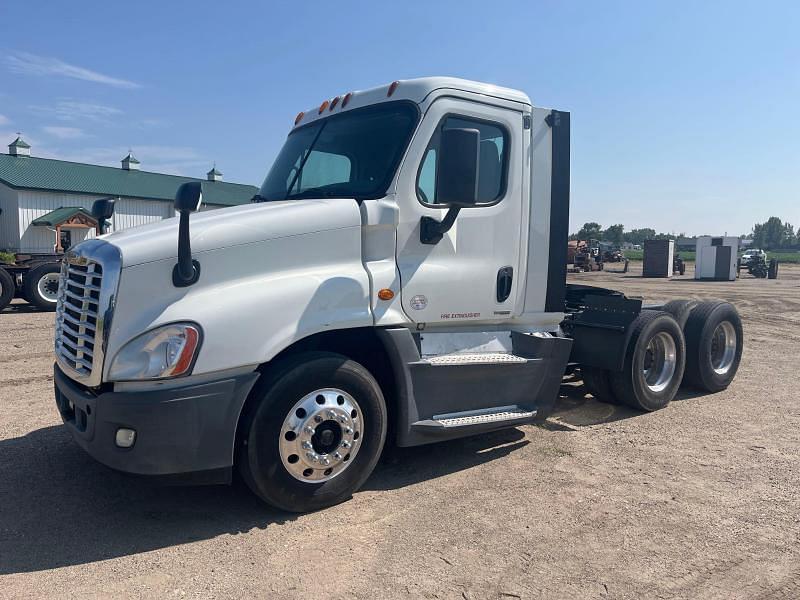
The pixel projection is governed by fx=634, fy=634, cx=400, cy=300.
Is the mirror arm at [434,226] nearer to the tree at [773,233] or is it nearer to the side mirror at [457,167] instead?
the side mirror at [457,167]

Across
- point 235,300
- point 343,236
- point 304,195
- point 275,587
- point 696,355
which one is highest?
point 304,195

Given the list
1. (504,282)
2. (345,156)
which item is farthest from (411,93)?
(504,282)

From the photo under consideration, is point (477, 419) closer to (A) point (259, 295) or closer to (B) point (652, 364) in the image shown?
(A) point (259, 295)

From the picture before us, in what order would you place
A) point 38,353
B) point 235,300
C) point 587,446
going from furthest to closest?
1. point 38,353
2. point 587,446
3. point 235,300

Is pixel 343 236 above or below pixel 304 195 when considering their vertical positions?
below

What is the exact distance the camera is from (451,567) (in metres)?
Answer: 3.45

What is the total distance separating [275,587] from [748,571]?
8.31 feet

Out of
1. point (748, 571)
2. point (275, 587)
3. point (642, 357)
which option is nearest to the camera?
point (275, 587)

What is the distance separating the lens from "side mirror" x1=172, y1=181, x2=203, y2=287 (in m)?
3.49

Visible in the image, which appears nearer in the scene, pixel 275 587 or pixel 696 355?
pixel 275 587

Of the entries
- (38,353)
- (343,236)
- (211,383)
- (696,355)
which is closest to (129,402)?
(211,383)

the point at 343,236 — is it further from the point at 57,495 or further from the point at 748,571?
the point at 748,571

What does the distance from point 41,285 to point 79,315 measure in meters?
13.0

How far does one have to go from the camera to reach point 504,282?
5004 mm
